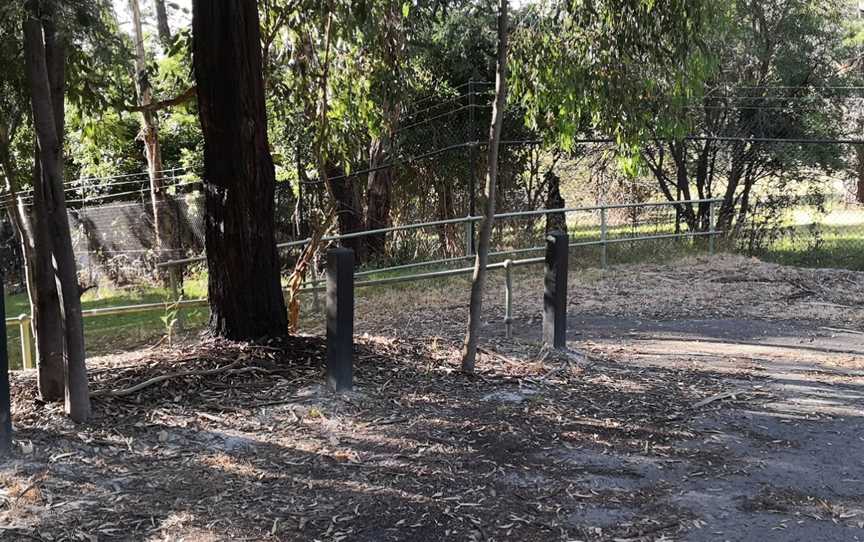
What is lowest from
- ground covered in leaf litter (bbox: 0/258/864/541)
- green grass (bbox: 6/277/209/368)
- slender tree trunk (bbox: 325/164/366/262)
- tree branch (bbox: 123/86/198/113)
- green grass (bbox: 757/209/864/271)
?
ground covered in leaf litter (bbox: 0/258/864/541)

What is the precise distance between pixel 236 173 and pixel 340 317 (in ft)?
4.77

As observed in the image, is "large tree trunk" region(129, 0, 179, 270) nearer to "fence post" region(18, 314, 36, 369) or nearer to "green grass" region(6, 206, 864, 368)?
"green grass" region(6, 206, 864, 368)

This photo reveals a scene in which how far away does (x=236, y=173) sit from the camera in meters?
6.23

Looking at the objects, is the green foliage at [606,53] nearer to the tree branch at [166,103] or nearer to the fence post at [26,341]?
the tree branch at [166,103]

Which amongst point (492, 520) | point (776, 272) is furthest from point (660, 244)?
point (492, 520)

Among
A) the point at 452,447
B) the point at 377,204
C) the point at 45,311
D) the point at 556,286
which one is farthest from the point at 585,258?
the point at 45,311

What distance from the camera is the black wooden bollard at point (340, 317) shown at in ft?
18.5

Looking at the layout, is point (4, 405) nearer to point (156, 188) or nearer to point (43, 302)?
point (43, 302)

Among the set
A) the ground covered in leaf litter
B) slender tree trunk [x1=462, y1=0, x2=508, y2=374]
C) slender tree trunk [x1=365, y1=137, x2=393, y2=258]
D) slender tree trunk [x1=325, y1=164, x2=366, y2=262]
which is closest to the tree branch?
the ground covered in leaf litter

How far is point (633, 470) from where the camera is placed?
4555mm

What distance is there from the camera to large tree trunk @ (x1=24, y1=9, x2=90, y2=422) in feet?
15.1

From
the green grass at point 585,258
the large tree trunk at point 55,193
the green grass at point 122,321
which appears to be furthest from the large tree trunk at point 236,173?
the green grass at point 585,258

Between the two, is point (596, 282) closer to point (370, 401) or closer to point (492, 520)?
point (370, 401)

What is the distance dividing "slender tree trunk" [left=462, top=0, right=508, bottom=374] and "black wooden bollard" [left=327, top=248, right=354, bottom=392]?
1020 millimetres
